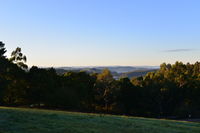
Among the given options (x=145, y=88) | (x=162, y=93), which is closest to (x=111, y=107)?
(x=145, y=88)

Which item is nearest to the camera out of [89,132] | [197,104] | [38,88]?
[89,132]

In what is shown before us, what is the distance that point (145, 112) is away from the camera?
1331 inches

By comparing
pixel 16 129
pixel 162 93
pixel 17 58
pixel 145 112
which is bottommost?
pixel 145 112

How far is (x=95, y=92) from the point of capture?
35156 mm

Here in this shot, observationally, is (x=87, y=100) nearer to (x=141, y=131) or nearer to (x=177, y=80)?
(x=177, y=80)

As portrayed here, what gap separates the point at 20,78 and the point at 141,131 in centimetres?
2527

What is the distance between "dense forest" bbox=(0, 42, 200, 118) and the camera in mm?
29906

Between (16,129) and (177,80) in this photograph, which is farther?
(177,80)

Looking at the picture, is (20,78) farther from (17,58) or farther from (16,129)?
(16,129)

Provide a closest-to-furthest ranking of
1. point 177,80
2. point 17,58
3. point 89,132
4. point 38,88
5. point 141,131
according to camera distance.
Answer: point 89,132 < point 141,131 < point 38,88 < point 17,58 < point 177,80

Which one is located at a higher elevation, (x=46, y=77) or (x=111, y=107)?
(x=46, y=77)

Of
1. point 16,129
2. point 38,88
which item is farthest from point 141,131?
point 38,88

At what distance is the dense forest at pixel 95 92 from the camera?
2991cm

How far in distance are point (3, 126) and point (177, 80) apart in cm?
3742
